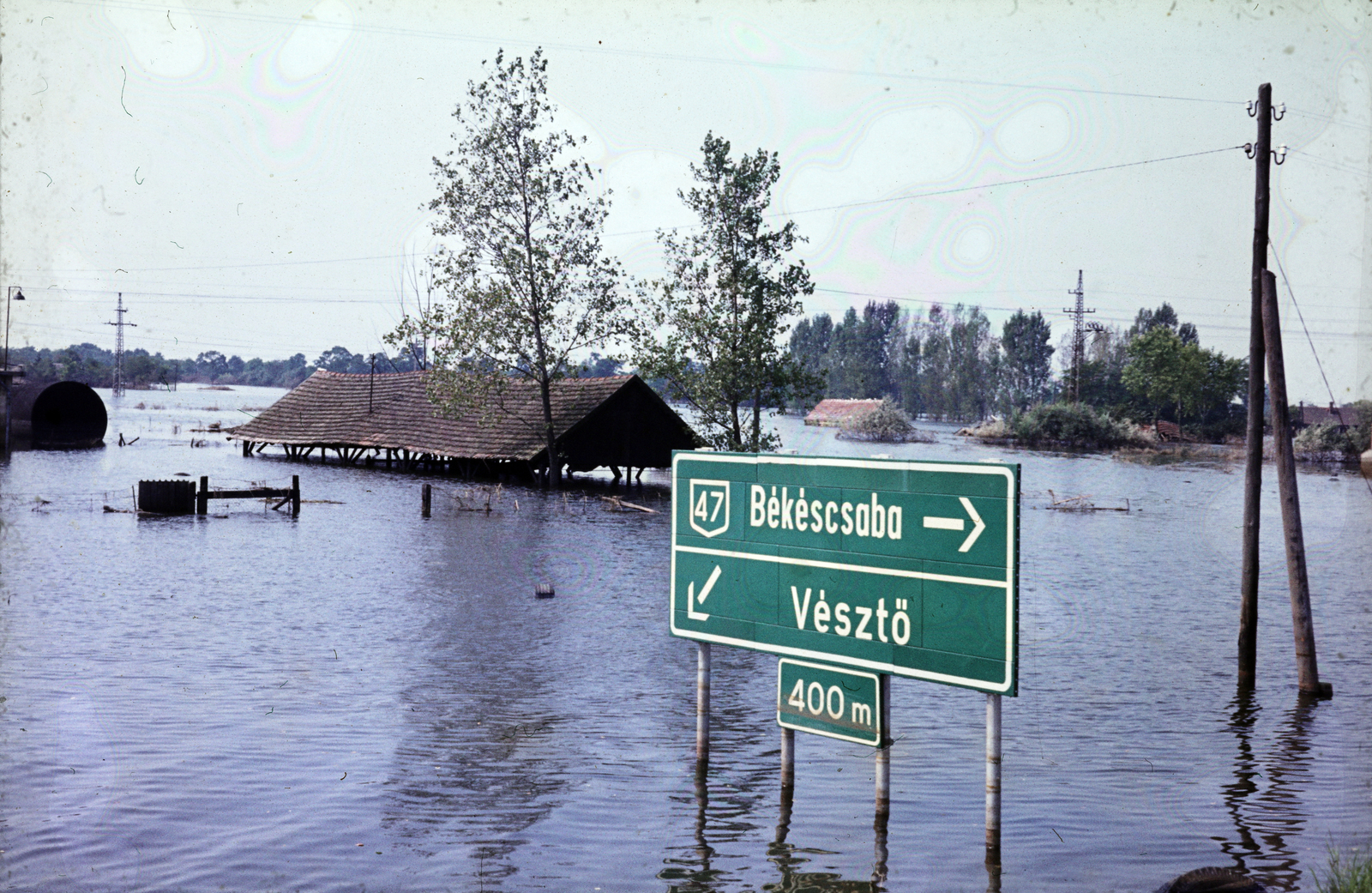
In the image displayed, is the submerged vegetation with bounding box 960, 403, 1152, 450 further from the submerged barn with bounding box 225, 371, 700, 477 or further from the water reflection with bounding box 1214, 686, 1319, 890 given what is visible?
the water reflection with bounding box 1214, 686, 1319, 890

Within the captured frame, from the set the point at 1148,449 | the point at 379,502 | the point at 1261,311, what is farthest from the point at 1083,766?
the point at 1148,449

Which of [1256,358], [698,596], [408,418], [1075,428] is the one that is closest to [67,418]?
[408,418]

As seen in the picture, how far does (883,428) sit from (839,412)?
14601 millimetres

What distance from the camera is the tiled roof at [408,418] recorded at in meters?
55.3

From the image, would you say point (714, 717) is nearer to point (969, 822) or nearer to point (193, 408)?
point (969, 822)

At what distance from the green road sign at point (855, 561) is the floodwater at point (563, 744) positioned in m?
1.65

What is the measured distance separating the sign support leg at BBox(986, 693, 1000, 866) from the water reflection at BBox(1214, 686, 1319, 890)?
194 cm

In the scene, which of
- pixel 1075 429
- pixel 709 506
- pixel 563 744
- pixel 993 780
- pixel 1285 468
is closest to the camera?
pixel 993 780

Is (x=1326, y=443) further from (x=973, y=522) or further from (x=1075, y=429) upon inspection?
(x=973, y=522)

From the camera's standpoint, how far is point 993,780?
25.3 ft

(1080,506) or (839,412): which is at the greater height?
(839,412)

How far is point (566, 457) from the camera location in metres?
54.2

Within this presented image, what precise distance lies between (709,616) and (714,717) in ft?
16.8

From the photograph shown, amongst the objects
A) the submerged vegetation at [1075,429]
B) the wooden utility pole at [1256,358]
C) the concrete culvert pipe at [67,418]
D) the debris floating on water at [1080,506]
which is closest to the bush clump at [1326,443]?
the submerged vegetation at [1075,429]
